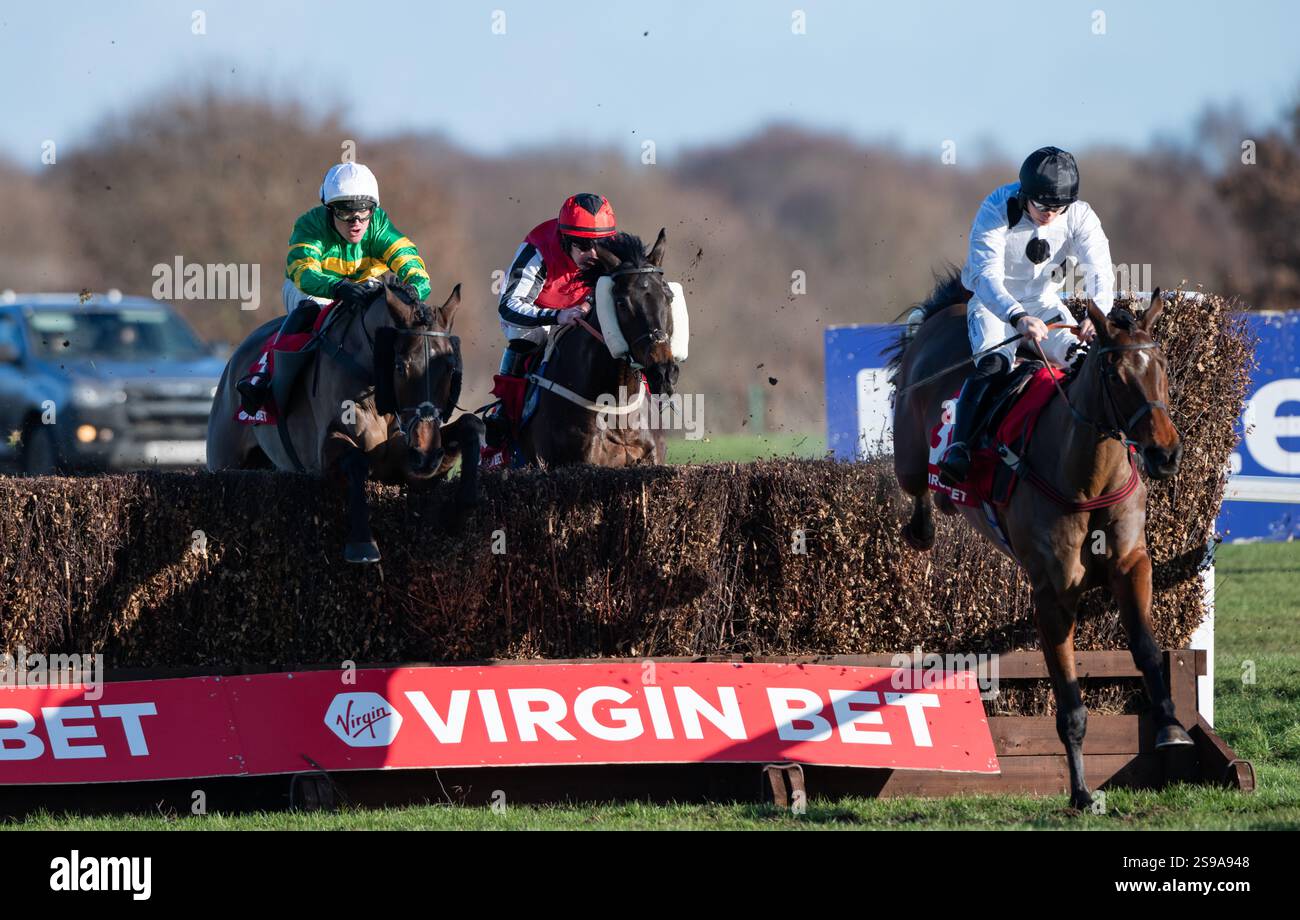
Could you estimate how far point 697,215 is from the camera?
145ft

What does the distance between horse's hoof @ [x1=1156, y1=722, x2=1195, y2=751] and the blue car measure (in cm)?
1383

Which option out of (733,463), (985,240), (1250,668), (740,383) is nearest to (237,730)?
(733,463)

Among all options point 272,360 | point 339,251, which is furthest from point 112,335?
point 339,251

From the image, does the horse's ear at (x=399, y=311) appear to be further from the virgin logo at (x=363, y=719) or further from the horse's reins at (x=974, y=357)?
the horse's reins at (x=974, y=357)

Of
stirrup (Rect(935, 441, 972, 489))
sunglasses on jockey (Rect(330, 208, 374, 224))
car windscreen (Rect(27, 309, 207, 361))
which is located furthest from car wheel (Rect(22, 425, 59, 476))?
stirrup (Rect(935, 441, 972, 489))

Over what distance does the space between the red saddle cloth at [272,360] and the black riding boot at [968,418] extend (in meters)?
3.41

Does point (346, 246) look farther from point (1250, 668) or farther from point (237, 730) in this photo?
point (1250, 668)

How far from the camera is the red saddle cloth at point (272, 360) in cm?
885

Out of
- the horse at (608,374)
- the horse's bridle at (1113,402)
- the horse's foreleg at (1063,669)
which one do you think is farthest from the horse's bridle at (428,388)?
the horse's bridle at (1113,402)

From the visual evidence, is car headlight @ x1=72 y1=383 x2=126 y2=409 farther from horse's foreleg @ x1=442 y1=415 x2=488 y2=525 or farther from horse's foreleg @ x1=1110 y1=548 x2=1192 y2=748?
horse's foreleg @ x1=1110 y1=548 x2=1192 y2=748

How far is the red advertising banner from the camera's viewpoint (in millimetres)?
6922

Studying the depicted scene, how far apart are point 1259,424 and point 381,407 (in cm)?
834

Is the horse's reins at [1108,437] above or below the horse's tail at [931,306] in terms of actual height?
below

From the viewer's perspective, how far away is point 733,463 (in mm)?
7629
